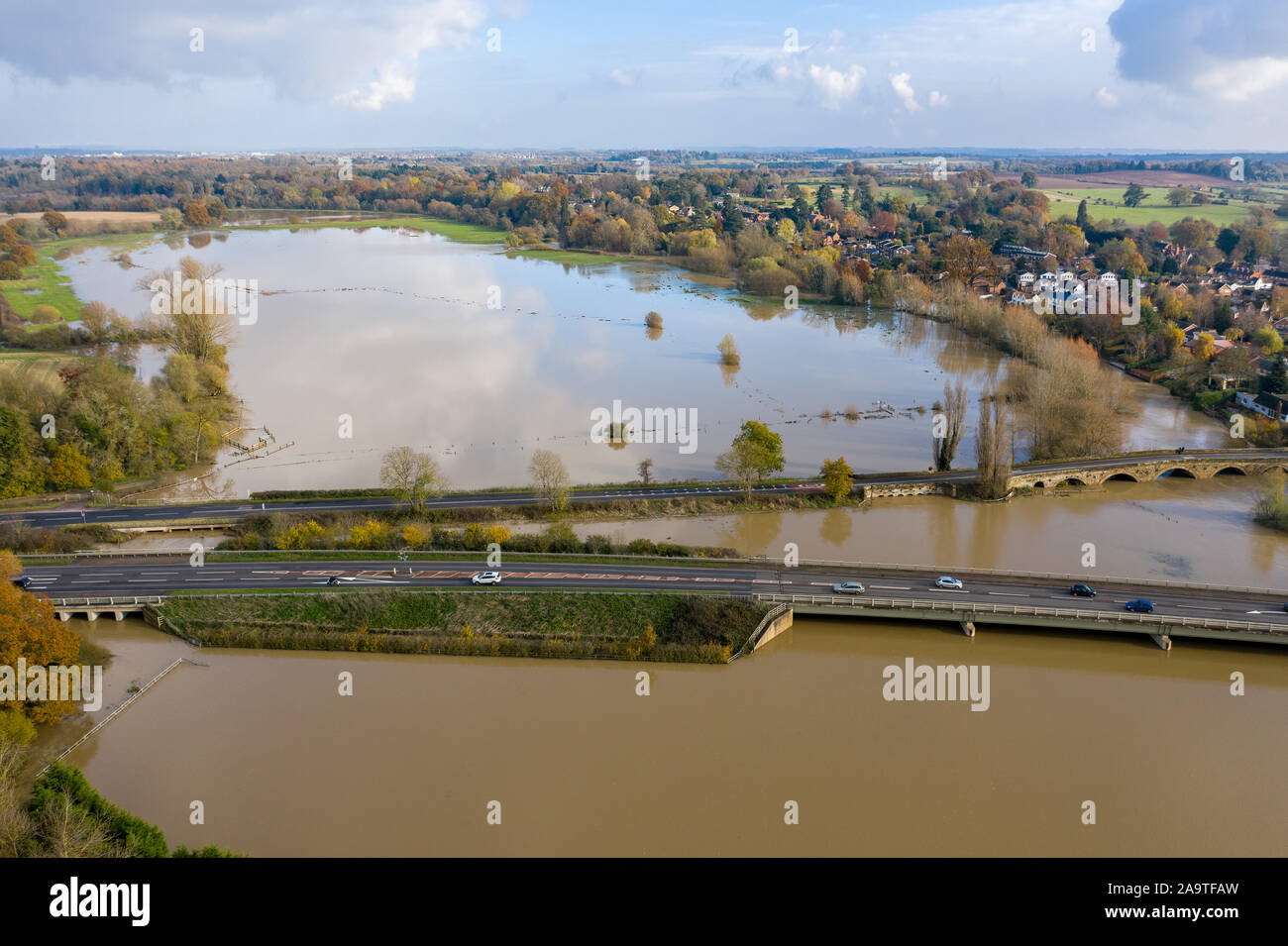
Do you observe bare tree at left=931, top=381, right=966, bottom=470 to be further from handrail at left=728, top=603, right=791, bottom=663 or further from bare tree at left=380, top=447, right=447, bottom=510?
bare tree at left=380, top=447, right=447, bottom=510

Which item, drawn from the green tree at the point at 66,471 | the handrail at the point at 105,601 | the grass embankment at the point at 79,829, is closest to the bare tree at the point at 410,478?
the handrail at the point at 105,601

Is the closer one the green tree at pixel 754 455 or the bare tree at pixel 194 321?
the green tree at pixel 754 455

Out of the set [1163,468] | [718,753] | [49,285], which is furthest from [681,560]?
[49,285]

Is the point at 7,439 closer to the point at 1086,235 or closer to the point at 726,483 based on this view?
the point at 726,483

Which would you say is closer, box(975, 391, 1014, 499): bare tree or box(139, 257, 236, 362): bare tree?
box(975, 391, 1014, 499): bare tree

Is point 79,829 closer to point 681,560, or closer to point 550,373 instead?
point 681,560

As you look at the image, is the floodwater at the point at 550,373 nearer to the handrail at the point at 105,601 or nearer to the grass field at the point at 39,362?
the grass field at the point at 39,362

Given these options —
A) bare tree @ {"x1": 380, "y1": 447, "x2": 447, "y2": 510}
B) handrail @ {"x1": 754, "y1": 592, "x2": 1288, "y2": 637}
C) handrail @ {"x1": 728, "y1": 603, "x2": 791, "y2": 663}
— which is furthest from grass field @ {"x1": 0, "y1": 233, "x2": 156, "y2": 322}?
handrail @ {"x1": 754, "y1": 592, "x2": 1288, "y2": 637}
